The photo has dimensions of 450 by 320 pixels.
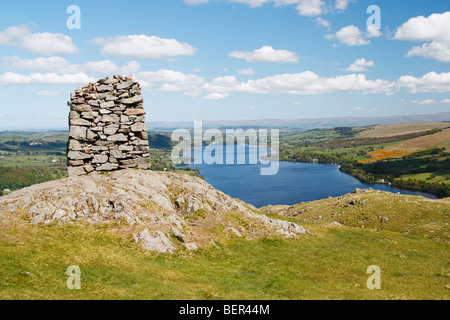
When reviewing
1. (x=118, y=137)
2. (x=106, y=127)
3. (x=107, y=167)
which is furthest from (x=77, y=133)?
(x=107, y=167)

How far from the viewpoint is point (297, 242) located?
2783 cm

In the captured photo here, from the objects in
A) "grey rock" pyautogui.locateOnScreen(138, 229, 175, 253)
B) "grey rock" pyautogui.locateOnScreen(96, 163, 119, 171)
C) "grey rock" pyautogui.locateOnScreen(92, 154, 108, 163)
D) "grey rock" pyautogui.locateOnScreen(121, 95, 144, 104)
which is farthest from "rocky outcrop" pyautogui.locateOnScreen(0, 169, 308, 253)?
"grey rock" pyautogui.locateOnScreen(121, 95, 144, 104)

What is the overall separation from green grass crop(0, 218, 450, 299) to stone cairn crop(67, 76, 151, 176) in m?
10.5

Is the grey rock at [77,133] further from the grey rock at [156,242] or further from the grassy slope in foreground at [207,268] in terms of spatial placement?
the grey rock at [156,242]

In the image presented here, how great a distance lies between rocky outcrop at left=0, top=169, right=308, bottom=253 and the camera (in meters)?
22.1

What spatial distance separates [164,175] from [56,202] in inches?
456

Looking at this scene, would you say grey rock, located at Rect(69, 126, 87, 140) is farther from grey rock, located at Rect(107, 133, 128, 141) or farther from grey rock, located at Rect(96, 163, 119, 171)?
grey rock, located at Rect(96, 163, 119, 171)

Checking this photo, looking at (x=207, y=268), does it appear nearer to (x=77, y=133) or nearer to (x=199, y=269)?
(x=199, y=269)

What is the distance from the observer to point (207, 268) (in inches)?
793

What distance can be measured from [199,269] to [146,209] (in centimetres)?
766

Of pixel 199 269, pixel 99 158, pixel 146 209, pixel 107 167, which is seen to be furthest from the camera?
pixel 107 167

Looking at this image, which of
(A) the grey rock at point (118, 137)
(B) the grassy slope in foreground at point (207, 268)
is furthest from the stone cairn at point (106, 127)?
(B) the grassy slope in foreground at point (207, 268)

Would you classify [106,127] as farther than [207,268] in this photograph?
Yes

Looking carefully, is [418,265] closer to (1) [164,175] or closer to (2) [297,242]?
(2) [297,242]
